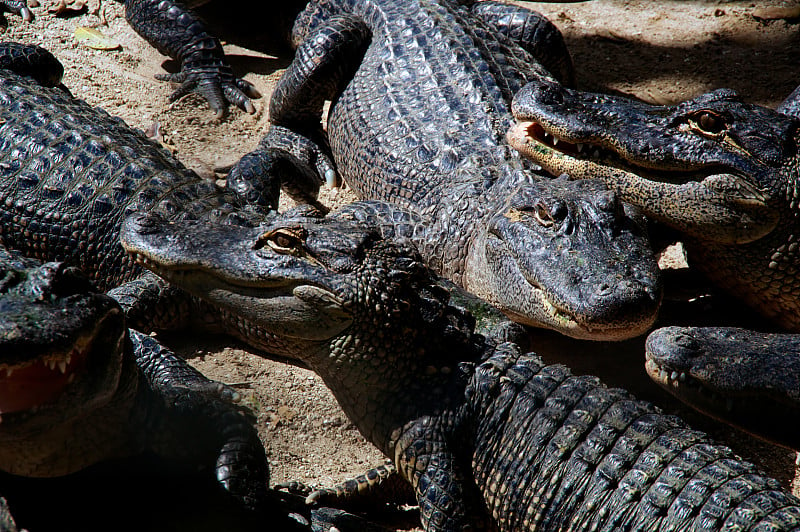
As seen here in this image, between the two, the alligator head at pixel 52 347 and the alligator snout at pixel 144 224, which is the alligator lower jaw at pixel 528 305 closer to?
the alligator snout at pixel 144 224

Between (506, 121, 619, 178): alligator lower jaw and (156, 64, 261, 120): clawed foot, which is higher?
(506, 121, 619, 178): alligator lower jaw

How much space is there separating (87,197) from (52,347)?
2039 mm

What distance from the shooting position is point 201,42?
19.5ft

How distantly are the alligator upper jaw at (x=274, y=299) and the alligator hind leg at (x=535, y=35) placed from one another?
3395 mm

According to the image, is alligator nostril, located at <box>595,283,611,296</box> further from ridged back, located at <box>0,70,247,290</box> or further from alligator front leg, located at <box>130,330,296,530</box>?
ridged back, located at <box>0,70,247,290</box>

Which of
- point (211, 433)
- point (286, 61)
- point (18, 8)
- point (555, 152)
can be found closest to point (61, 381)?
point (211, 433)

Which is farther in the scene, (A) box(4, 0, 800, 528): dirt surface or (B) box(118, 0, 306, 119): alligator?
(B) box(118, 0, 306, 119): alligator

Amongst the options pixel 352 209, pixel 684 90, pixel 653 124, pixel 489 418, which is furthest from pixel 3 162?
pixel 684 90

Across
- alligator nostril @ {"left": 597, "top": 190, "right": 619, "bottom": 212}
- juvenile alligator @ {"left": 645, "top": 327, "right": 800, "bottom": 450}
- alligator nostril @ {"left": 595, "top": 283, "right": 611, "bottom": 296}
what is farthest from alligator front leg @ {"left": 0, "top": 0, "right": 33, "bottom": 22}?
juvenile alligator @ {"left": 645, "top": 327, "right": 800, "bottom": 450}

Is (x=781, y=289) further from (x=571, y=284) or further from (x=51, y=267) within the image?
(x=51, y=267)

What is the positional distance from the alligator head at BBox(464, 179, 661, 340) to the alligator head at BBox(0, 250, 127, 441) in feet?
5.75

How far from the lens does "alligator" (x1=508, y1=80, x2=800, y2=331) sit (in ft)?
12.7

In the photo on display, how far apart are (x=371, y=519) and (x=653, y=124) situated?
2.32 meters

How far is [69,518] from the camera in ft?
8.84
